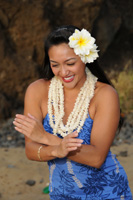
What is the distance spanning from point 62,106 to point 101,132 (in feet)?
1.30

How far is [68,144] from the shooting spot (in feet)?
7.61

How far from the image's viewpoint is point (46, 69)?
2.95 metres

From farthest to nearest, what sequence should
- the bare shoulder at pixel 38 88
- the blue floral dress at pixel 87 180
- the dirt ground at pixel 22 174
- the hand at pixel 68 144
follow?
the dirt ground at pixel 22 174 → the bare shoulder at pixel 38 88 → the blue floral dress at pixel 87 180 → the hand at pixel 68 144

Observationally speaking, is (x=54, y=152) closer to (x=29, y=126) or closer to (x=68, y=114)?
(x=29, y=126)

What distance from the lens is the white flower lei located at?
8.87 ft

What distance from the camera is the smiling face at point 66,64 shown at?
8.63ft

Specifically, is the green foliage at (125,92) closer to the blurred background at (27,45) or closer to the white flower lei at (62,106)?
the blurred background at (27,45)

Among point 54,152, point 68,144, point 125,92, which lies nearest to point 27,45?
point 125,92

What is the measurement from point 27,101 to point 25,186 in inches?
71.2

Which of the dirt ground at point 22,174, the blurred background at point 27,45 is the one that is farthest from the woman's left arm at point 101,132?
the blurred background at point 27,45

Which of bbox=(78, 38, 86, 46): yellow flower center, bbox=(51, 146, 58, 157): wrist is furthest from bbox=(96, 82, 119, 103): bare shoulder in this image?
bbox=(51, 146, 58, 157): wrist

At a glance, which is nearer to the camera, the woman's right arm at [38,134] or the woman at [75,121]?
the woman's right arm at [38,134]

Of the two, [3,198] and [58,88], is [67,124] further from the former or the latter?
[3,198]

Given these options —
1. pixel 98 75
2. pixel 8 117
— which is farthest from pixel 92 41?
pixel 8 117
